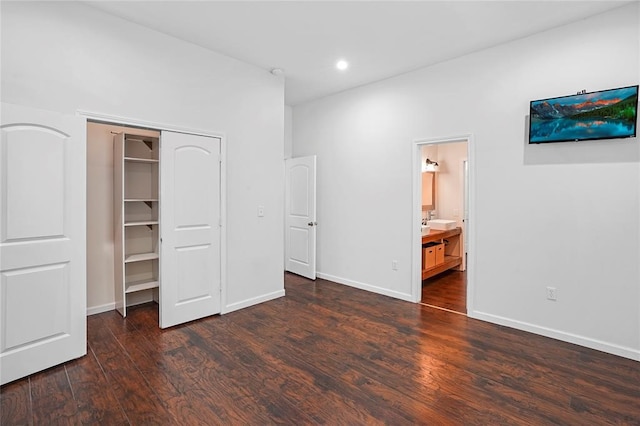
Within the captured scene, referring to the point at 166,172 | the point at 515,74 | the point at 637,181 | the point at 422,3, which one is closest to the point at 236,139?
the point at 166,172

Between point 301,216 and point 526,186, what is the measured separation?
3.22 m

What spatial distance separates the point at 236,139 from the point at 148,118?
100 centimetres

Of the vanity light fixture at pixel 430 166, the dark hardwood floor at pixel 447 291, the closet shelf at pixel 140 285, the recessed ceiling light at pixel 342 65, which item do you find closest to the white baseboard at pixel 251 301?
the closet shelf at pixel 140 285

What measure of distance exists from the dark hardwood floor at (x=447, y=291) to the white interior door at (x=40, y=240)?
383 cm

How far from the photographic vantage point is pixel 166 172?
3.41 m

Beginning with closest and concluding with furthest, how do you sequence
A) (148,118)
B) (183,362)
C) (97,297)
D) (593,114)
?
1. (183,362)
2. (593,114)
3. (148,118)
4. (97,297)

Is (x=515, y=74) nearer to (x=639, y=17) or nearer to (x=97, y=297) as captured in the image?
(x=639, y=17)

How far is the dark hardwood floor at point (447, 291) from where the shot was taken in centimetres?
424

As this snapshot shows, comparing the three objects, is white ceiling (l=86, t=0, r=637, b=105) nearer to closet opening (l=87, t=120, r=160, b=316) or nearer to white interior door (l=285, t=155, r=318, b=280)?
closet opening (l=87, t=120, r=160, b=316)

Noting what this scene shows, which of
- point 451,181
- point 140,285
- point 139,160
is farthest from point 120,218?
point 451,181

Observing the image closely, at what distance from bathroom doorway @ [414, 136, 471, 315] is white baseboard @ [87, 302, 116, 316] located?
12.3 ft

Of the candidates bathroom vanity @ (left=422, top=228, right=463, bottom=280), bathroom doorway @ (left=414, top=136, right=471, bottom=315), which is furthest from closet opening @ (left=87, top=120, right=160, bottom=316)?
bathroom vanity @ (left=422, top=228, right=463, bottom=280)

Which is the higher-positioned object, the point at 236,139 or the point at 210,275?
the point at 236,139

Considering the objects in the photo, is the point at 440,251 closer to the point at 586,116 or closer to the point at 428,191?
the point at 428,191
